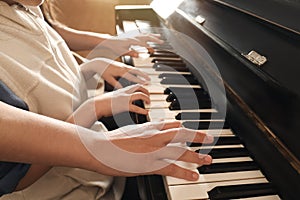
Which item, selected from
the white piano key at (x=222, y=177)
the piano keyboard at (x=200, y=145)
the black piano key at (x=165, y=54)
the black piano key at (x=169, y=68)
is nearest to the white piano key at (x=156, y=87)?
the piano keyboard at (x=200, y=145)

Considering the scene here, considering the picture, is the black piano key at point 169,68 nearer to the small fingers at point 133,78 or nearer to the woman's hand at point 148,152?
the small fingers at point 133,78

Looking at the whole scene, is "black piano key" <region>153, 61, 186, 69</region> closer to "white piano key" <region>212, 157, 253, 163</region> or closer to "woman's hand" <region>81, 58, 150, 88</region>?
"woman's hand" <region>81, 58, 150, 88</region>

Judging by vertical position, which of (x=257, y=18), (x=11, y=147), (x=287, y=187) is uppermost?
(x=257, y=18)

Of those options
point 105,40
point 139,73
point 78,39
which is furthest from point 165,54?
point 78,39

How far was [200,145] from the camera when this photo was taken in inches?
23.2

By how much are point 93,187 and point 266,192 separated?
390 millimetres

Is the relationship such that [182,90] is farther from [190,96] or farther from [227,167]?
[227,167]

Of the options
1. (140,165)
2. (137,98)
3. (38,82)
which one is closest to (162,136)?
(140,165)

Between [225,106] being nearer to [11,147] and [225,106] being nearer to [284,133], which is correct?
[284,133]

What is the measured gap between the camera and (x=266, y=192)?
19.7 inches

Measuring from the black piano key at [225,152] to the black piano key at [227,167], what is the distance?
21 mm

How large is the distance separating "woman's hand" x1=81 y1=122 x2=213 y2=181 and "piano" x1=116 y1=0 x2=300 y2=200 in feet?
0.09

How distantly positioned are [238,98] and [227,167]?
7.4 inches

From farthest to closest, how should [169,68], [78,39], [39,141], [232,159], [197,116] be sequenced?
1. [78,39]
2. [169,68]
3. [197,116]
4. [232,159]
5. [39,141]
